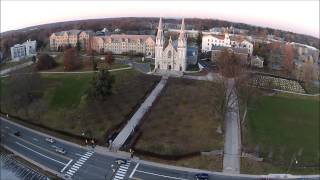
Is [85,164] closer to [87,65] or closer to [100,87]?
[100,87]

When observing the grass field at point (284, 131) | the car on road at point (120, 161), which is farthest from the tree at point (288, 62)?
the car on road at point (120, 161)

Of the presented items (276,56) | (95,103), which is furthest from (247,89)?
(276,56)

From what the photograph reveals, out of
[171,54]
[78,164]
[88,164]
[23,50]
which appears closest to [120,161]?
[88,164]

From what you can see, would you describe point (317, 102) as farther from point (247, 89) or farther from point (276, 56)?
point (276, 56)

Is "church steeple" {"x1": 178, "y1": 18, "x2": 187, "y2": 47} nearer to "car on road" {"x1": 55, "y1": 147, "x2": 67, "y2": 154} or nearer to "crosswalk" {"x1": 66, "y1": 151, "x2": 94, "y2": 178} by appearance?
"crosswalk" {"x1": 66, "y1": 151, "x2": 94, "y2": 178}

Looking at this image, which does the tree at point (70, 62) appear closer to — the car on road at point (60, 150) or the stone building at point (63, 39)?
the stone building at point (63, 39)

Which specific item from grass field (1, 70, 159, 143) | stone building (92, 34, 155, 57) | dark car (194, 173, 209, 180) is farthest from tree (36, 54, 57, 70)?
dark car (194, 173, 209, 180)
